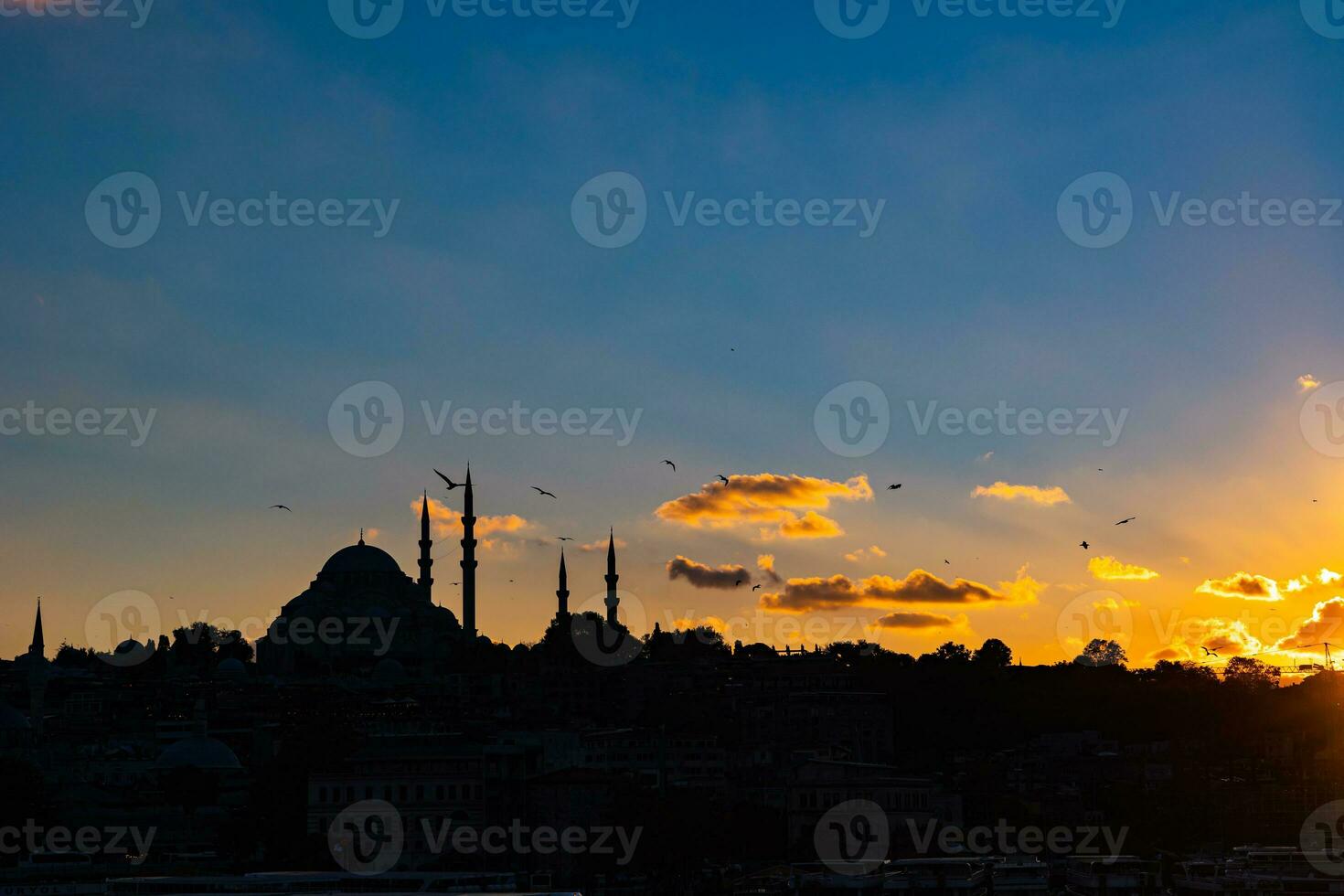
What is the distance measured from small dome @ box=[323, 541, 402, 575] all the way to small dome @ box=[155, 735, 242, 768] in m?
31.1

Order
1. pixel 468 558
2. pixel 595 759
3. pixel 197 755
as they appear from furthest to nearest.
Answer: pixel 468 558, pixel 197 755, pixel 595 759

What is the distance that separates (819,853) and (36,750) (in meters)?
40.3

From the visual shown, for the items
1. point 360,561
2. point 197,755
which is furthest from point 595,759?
point 360,561

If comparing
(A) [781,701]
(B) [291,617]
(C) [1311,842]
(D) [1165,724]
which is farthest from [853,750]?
(B) [291,617]

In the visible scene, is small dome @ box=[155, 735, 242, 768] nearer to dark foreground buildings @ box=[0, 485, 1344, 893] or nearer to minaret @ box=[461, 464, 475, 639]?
dark foreground buildings @ box=[0, 485, 1344, 893]

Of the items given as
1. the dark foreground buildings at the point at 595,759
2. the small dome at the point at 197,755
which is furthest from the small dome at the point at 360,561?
the small dome at the point at 197,755

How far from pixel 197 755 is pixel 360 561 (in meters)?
34.6

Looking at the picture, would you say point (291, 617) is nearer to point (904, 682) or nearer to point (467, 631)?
point (467, 631)

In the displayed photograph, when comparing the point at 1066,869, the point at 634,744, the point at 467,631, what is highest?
the point at 467,631

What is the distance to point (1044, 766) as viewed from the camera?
79.6 meters

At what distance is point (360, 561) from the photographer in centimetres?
11619

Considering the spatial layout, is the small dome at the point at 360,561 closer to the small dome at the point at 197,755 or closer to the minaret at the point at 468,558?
the minaret at the point at 468,558

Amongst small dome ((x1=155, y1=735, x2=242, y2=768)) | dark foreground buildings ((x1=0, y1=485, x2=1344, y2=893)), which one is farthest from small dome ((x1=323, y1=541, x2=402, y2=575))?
small dome ((x1=155, y1=735, x2=242, y2=768))

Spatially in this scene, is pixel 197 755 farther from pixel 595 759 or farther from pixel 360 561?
pixel 360 561
